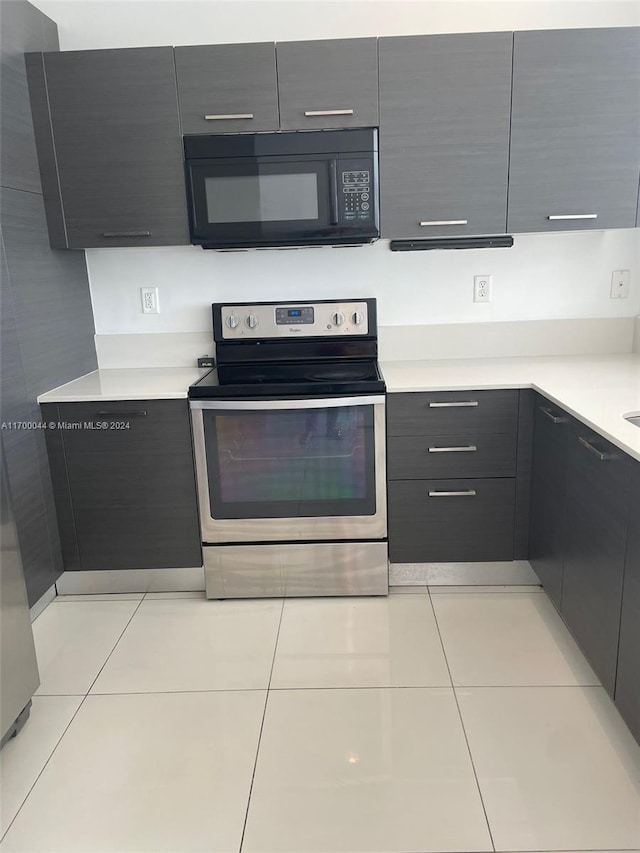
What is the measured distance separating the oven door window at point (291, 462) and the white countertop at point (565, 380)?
249 mm

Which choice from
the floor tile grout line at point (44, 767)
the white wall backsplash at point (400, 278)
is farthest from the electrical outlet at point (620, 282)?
the floor tile grout line at point (44, 767)

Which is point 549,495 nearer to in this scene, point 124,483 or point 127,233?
point 124,483

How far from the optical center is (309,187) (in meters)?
2.22

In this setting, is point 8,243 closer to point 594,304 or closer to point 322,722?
point 322,722

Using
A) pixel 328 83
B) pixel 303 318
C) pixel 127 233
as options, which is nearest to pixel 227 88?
pixel 328 83

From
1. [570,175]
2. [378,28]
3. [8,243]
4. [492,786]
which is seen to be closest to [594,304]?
[570,175]

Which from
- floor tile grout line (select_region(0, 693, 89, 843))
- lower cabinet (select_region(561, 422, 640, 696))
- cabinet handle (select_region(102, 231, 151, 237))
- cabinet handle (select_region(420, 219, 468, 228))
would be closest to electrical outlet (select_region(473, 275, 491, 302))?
cabinet handle (select_region(420, 219, 468, 228))

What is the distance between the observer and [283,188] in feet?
7.28

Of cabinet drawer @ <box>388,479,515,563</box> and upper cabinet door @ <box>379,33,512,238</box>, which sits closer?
upper cabinet door @ <box>379,33,512,238</box>

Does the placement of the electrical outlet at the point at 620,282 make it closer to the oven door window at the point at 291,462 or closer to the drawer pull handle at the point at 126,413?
the oven door window at the point at 291,462

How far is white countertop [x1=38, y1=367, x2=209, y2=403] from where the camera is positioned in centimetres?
220

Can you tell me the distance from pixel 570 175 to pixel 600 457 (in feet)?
3.80

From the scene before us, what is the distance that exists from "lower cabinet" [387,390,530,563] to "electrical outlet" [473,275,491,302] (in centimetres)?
60

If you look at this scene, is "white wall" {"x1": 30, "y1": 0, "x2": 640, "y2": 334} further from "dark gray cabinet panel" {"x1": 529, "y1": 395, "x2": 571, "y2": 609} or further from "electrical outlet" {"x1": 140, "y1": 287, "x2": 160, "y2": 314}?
"dark gray cabinet panel" {"x1": 529, "y1": 395, "x2": 571, "y2": 609}
